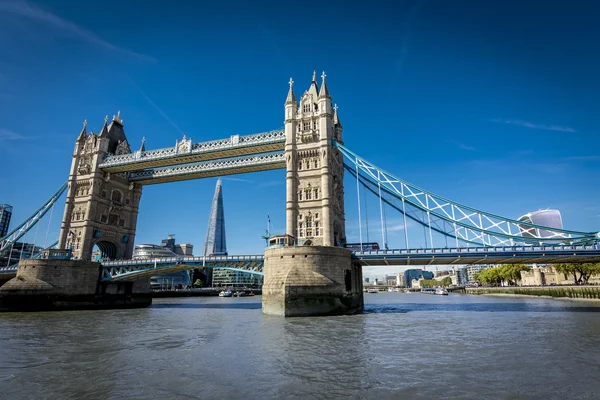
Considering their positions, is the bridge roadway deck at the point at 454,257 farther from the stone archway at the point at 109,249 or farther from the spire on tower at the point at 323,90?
the spire on tower at the point at 323,90

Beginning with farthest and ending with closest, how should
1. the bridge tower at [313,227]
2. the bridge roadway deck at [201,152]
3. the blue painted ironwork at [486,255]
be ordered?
the bridge roadway deck at [201,152]
the blue painted ironwork at [486,255]
the bridge tower at [313,227]

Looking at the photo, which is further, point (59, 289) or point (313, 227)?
point (59, 289)

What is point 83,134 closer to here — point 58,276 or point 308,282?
point 58,276

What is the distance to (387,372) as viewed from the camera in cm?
1176

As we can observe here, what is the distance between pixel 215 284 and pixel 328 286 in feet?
397

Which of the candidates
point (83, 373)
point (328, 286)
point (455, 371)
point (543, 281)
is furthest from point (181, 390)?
point (543, 281)

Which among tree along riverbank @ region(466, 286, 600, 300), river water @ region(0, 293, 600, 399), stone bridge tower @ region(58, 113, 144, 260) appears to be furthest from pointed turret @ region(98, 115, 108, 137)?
tree along riverbank @ region(466, 286, 600, 300)

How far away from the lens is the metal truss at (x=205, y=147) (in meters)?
45.5

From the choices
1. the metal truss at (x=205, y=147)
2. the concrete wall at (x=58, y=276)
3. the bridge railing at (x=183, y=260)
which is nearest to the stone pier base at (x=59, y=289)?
the concrete wall at (x=58, y=276)

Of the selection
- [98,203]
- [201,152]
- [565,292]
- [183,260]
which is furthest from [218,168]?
[565,292]

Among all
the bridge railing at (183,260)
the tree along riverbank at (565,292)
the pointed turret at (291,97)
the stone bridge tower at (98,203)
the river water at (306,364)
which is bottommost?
the river water at (306,364)

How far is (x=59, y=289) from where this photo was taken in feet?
141

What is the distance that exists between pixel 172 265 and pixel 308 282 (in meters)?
23.8

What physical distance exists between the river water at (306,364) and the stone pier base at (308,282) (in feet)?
29.0
